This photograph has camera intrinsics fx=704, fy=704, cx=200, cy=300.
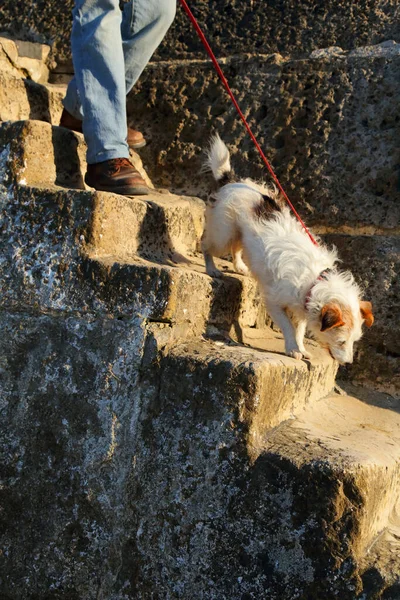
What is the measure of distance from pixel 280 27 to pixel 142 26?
3.59 ft

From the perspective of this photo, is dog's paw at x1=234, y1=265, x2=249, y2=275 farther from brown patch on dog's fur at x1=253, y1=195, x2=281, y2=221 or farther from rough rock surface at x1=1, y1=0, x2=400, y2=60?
rough rock surface at x1=1, y1=0, x2=400, y2=60

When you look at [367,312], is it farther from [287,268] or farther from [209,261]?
[209,261]

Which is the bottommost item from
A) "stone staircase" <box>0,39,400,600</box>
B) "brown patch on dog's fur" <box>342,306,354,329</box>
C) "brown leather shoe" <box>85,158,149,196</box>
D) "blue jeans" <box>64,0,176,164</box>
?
"stone staircase" <box>0,39,400,600</box>

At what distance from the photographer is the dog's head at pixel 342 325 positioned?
3.29 meters

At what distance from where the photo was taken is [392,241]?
3.85 meters

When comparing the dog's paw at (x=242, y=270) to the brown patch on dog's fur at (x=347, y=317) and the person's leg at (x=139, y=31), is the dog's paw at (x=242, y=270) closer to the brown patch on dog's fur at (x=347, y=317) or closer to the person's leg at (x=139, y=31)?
the brown patch on dog's fur at (x=347, y=317)

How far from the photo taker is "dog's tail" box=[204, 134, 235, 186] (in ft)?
13.3

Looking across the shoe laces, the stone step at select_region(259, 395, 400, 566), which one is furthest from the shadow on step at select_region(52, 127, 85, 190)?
the stone step at select_region(259, 395, 400, 566)

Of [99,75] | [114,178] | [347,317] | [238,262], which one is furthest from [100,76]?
[347,317]

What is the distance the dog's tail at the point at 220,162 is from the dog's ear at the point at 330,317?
1177 mm

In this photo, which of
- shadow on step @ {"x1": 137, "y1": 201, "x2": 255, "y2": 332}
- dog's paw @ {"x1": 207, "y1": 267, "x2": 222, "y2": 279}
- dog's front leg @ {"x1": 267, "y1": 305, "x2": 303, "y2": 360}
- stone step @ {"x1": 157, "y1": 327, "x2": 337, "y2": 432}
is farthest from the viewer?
dog's paw @ {"x1": 207, "y1": 267, "x2": 222, "y2": 279}

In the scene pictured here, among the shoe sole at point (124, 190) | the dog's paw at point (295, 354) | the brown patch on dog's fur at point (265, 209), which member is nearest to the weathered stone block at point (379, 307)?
the brown patch on dog's fur at point (265, 209)

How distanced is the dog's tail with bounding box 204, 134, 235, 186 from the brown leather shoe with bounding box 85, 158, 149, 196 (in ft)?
2.52

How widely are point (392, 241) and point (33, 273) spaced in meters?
1.94
